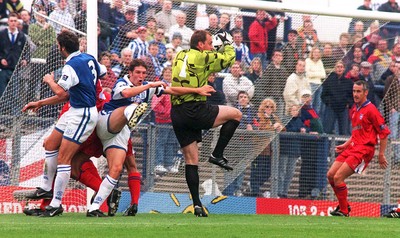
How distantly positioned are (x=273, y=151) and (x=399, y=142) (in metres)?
2.62

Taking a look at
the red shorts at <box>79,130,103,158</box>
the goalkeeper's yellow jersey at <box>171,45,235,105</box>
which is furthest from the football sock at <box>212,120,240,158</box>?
the red shorts at <box>79,130,103,158</box>

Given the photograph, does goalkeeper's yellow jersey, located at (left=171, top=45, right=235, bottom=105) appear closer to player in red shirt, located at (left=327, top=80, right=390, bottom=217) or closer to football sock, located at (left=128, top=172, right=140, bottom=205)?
football sock, located at (left=128, top=172, right=140, bottom=205)

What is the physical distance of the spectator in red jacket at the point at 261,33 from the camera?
1553 cm

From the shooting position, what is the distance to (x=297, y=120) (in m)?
16.8

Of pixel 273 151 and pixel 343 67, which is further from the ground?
pixel 343 67

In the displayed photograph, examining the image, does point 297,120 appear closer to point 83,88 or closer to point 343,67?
point 343,67

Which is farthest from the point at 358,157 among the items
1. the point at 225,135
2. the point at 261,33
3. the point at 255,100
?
the point at 225,135

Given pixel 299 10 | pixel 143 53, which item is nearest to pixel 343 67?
pixel 299 10

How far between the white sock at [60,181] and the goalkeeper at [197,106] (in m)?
1.54

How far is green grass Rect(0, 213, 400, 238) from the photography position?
379 inches

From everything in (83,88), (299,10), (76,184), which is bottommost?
(76,184)

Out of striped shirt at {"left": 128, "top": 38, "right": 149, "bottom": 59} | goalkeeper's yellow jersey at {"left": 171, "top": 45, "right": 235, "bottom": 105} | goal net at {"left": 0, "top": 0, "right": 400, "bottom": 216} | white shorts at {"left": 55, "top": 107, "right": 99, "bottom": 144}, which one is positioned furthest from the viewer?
striped shirt at {"left": 128, "top": 38, "right": 149, "bottom": 59}

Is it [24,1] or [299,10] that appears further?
[24,1]

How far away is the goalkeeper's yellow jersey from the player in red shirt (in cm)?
304
